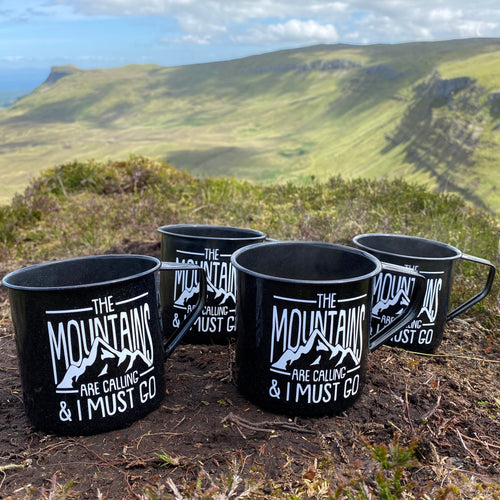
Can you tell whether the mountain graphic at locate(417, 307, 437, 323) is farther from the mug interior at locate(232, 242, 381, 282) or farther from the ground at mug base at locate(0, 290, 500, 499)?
the mug interior at locate(232, 242, 381, 282)

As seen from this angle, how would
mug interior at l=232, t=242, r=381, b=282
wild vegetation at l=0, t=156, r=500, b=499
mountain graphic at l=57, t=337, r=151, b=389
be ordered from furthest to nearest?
mug interior at l=232, t=242, r=381, b=282
mountain graphic at l=57, t=337, r=151, b=389
wild vegetation at l=0, t=156, r=500, b=499

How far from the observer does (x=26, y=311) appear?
70.9 inches

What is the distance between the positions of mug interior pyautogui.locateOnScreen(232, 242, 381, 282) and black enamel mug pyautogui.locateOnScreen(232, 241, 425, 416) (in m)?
0.18

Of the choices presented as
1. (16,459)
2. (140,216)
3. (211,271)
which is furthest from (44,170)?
(16,459)

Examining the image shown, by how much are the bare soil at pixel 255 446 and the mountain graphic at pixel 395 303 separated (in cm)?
33

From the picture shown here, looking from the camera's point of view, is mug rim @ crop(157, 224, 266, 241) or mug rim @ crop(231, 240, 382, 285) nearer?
mug rim @ crop(231, 240, 382, 285)

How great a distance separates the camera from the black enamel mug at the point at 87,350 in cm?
178

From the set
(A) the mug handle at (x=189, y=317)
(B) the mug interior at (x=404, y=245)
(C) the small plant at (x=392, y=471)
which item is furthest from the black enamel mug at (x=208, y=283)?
(C) the small plant at (x=392, y=471)

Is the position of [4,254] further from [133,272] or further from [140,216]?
[133,272]

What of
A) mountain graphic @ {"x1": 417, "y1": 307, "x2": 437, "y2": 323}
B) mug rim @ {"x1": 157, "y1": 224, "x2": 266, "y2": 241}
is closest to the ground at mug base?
mountain graphic @ {"x1": 417, "y1": 307, "x2": 437, "y2": 323}

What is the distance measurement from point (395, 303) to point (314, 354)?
887 mm

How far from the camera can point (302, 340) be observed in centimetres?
189

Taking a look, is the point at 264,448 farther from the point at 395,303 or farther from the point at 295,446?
the point at 395,303

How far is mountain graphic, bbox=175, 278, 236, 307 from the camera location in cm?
260
